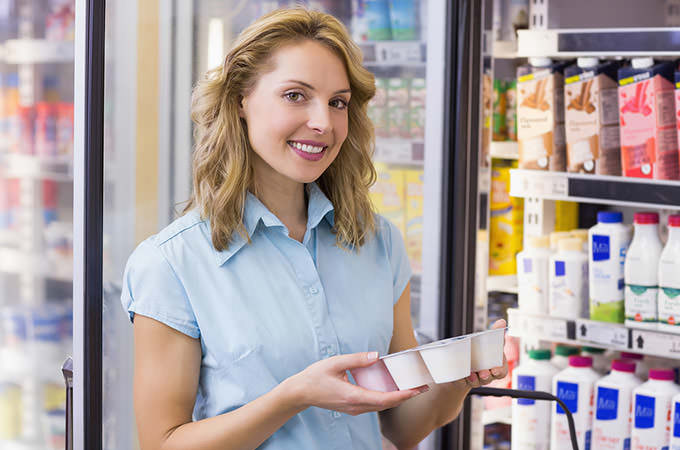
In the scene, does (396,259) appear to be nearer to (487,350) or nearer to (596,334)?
(487,350)

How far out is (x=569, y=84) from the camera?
207 cm

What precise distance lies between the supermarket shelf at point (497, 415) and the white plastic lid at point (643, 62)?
106cm

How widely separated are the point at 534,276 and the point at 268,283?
3.59 ft

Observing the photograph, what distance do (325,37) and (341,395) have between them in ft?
1.82

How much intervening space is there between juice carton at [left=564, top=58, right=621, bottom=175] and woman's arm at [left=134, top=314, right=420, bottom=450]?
1133 millimetres

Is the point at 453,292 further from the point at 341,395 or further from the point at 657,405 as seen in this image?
the point at 341,395

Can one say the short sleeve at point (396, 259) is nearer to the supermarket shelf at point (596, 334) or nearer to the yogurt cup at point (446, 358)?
the yogurt cup at point (446, 358)

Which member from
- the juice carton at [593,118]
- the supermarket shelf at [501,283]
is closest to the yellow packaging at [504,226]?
the supermarket shelf at [501,283]

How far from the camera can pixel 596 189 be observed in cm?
198

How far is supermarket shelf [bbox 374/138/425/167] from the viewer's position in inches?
83.7

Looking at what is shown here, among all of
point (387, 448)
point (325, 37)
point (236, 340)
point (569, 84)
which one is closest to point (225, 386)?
point (236, 340)

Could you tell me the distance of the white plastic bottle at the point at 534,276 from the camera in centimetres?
214

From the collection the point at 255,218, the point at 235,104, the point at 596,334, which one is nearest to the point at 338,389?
the point at 255,218

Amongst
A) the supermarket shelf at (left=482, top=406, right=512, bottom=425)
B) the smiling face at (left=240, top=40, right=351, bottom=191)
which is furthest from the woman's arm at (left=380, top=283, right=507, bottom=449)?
the supermarket shelf at (left=482, top=406, right=512, bottom=425)
